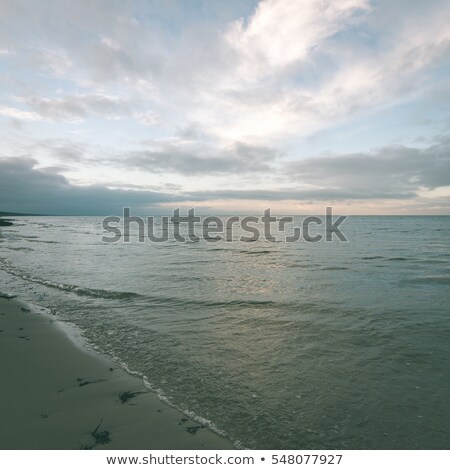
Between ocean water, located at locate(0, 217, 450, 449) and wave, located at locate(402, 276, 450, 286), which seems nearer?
ocean water, located at locate(0, 217, 450, 449)

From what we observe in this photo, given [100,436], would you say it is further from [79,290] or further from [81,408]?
[79,290]

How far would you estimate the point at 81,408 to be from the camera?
4434mm

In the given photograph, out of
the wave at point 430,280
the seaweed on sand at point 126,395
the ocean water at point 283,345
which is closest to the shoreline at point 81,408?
the seaweed on sand at point 126,395

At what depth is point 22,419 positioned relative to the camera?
13.4 ft

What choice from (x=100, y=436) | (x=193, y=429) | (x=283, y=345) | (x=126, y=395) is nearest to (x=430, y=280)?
(x=283, y=345)

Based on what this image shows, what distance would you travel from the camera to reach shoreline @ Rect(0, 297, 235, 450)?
3.79m

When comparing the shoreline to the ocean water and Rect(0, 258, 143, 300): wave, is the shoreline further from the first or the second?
Rect(0, 258, 143, 300): wave

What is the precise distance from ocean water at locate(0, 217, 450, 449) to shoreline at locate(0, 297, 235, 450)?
33 centimetres

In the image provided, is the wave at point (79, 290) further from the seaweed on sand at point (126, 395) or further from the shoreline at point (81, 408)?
the seaweed on sand at point (126, 395)

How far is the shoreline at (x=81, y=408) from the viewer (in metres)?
3.79

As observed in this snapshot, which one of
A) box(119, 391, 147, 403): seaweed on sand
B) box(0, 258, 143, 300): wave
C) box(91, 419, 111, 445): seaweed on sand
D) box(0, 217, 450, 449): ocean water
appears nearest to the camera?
box(91, 419, 111, 445): seaweed on sand

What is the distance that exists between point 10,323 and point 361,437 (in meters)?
8.71

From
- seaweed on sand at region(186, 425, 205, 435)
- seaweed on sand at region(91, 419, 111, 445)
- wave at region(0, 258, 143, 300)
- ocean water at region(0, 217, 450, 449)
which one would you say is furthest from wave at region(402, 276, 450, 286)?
seaweed on sand at region(91, 419, 111, 445)

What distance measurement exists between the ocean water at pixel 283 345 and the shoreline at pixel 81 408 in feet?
1.10
